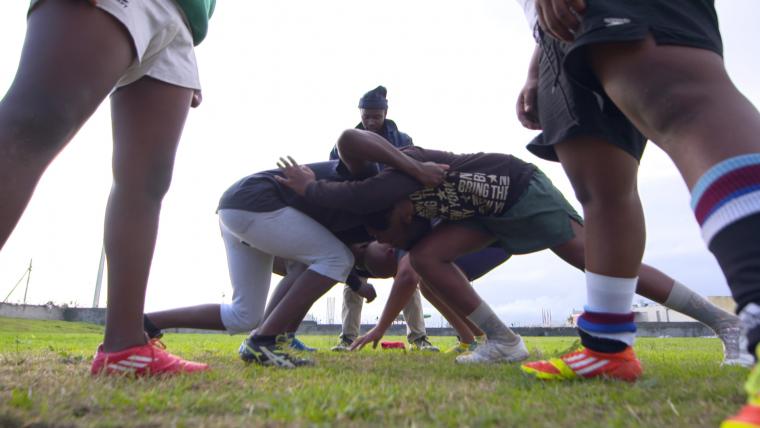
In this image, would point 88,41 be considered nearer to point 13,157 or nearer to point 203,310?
point 13,157

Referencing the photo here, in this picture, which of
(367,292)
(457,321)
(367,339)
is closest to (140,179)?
(367,339)

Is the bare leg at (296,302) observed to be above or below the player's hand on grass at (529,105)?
below

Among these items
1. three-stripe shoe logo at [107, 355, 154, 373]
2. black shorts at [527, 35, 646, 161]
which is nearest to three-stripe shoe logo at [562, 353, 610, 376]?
black shorts at [527, 35, 646, 161]

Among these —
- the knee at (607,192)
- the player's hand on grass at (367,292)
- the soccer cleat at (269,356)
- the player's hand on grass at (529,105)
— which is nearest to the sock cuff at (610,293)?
the knee at (607,192)

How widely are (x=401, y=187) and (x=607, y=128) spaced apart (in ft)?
4.73

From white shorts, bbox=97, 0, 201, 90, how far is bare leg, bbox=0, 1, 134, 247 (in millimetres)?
57

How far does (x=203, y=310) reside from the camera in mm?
3883

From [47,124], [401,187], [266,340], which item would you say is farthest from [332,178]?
[47,124]

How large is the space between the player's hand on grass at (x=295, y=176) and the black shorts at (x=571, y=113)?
5.52 ft

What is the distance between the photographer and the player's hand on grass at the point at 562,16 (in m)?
1.49

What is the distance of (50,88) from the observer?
5.19 ft

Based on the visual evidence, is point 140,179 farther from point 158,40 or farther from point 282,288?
point 282,288

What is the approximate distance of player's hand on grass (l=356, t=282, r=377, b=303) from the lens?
483 centimetres

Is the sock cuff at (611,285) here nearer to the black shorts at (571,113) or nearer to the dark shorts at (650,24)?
the black shorts at (571,113)
